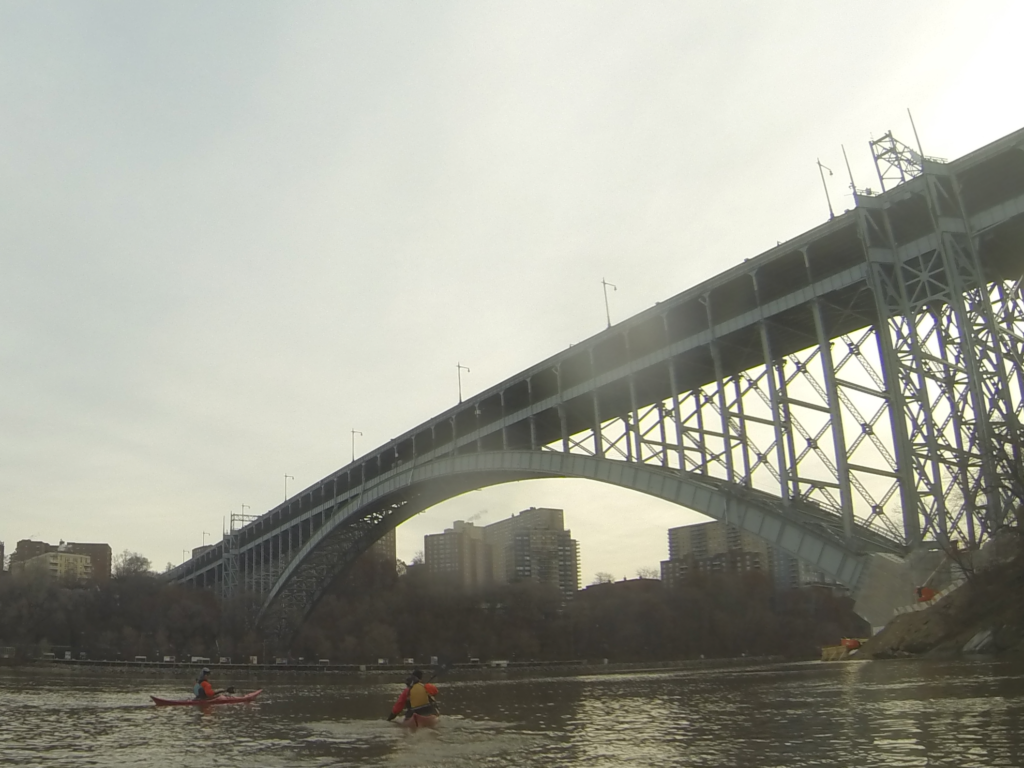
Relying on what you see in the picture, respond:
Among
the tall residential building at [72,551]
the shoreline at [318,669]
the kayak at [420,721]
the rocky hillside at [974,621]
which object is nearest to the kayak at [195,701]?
the kayak at [420,721]

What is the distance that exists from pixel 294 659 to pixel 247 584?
10824 mm

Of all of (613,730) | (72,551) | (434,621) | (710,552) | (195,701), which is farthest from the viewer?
(72,551)

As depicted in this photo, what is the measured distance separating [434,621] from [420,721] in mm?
57006

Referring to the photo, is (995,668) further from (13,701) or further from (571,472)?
(13,701)

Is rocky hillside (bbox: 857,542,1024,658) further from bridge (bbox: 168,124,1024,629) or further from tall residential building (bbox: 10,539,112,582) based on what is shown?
tall residential building (bbox: 10,539,112,582)

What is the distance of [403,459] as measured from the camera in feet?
207

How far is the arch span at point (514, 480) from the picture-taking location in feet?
96.0

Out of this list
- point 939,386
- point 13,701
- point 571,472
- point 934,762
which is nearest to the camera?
point 934,762

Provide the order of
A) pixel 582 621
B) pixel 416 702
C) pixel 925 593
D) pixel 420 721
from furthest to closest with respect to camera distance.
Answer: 1. pixel 582 621
2. pixel 925 593
3. pixel 416 702
4. pixel 420 721

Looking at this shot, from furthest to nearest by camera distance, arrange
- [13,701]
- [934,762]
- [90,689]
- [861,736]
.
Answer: [90,689], [13,701], [861,736], [934,762]

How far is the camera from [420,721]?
2242cm

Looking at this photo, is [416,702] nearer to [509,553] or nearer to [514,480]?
[514,480]

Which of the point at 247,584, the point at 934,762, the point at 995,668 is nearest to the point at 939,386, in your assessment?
the point at 995,668

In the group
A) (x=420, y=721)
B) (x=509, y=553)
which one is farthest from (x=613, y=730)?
(x=509, y=553)
